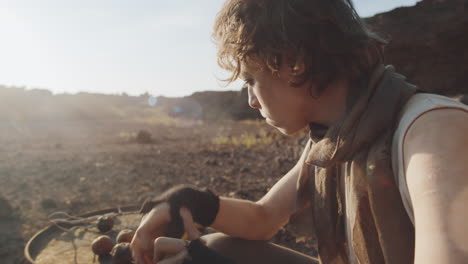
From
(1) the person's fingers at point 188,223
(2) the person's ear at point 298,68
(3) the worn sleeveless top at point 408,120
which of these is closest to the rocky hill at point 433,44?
(2) the person's ear at point 298,68

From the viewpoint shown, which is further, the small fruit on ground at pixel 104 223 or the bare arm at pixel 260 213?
the small fruit on ground at pixel 104 223

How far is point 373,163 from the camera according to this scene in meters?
0.97

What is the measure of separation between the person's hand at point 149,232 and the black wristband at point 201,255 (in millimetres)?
252

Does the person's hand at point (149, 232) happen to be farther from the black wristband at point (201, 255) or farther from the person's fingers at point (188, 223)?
the black wristband at point (201, 255)

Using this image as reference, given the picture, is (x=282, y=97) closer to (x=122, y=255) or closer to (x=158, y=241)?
(x=158, y=241)

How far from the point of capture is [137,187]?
4520 mm

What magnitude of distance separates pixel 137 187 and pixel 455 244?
4.19 meters

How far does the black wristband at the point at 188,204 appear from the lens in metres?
1.56

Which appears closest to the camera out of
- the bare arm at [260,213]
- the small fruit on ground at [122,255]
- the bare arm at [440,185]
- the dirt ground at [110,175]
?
the bare arm at [440,185]

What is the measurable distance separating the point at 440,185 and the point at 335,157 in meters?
0.37

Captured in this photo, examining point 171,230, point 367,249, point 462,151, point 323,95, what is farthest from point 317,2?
point 171,230

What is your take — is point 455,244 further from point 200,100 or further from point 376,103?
point 200,100

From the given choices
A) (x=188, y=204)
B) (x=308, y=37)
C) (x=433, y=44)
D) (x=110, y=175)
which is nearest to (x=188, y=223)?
(x=188, y=204)

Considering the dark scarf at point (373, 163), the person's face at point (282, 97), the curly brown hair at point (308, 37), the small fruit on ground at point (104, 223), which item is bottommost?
the small fruit on ground at point (104, 223)
